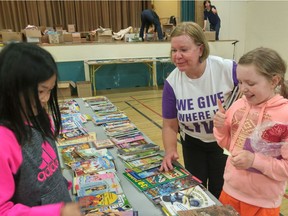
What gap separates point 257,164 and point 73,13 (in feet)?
36.1

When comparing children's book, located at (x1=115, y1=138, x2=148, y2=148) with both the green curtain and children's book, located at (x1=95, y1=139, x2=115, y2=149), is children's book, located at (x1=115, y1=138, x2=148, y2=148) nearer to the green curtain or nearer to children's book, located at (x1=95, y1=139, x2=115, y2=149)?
children's book, located at (x1=95, y1=139, x2=115, y2=149)

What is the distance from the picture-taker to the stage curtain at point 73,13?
9.81m

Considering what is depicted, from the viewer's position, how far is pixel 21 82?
0.72 metres

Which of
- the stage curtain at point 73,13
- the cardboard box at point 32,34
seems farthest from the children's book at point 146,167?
the stage curtain at point 73,13

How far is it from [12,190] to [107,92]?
5.94m

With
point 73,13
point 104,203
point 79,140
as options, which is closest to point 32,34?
point 73,13

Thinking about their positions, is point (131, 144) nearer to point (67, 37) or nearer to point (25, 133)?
point (25, 133)

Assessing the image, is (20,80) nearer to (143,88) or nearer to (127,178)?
(127,178)

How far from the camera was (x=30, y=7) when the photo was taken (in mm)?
9984

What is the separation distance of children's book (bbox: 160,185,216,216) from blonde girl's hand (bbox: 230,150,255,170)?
207 millimetres

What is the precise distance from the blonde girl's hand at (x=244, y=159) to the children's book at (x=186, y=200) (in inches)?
8.1

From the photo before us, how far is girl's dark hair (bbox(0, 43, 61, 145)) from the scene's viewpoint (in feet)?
2.34

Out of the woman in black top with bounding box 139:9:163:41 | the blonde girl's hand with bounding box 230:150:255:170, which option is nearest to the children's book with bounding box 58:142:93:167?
the blonde girl's hand with bounding box 230:150:255:170

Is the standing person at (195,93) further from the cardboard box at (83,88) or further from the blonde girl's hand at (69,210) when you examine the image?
the cardboard box at (83,88)
